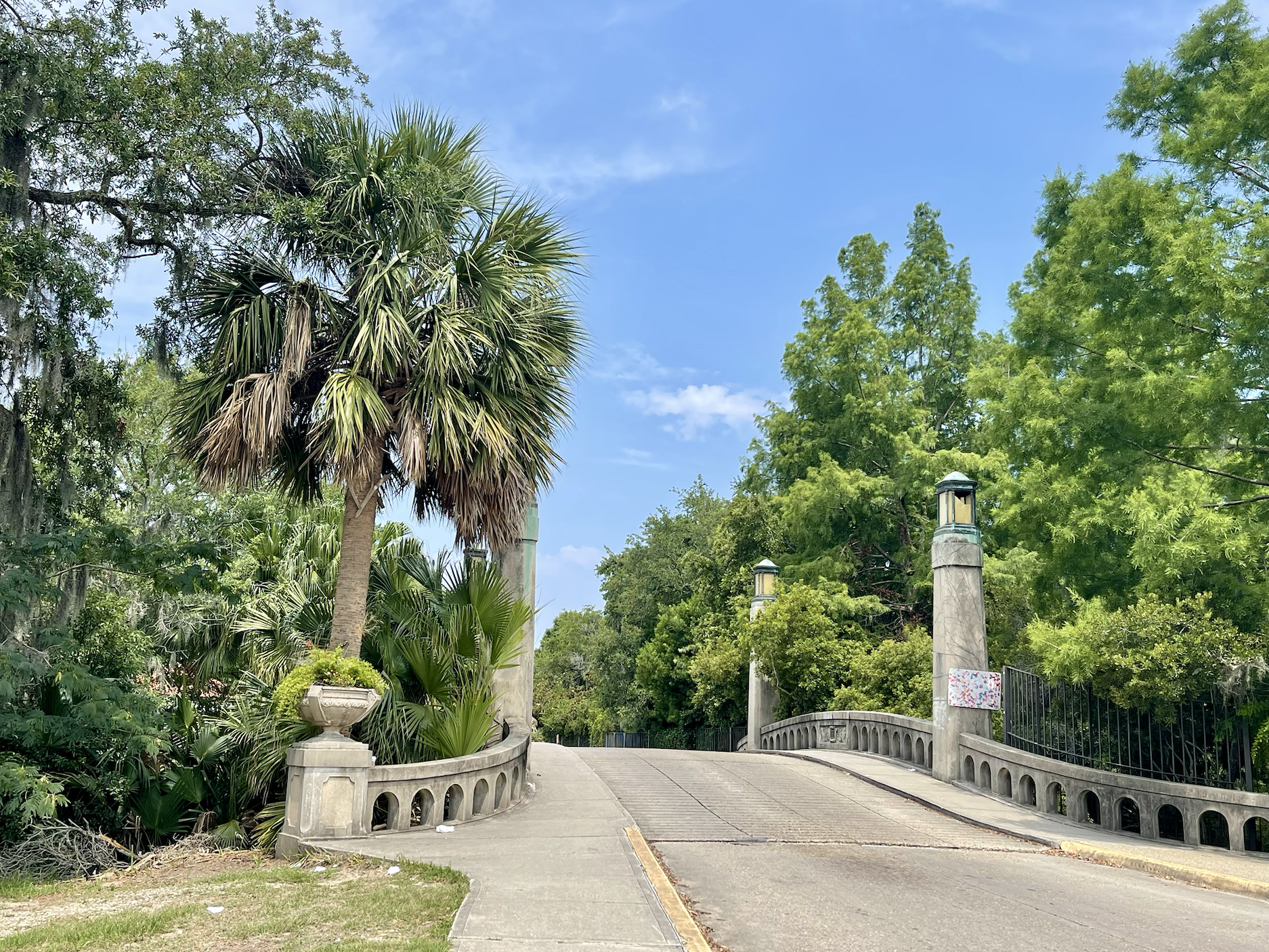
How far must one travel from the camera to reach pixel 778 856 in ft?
32.0

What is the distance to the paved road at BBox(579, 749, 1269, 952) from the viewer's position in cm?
668

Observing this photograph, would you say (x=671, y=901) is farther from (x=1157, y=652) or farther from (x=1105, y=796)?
(x=1105, y=796)

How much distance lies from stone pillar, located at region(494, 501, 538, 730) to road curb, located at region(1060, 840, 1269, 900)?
300 inches

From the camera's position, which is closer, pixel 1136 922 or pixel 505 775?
pixel 1136 922

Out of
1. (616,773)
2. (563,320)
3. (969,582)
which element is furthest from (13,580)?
(969,582)

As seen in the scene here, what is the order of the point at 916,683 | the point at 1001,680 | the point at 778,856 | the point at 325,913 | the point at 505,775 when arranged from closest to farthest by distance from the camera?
the point at 325,913 → the point at 778,856 → the point at 505,775 → the point at 1001,680 → the point at 916,683

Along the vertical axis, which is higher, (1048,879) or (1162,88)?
(1162,88)

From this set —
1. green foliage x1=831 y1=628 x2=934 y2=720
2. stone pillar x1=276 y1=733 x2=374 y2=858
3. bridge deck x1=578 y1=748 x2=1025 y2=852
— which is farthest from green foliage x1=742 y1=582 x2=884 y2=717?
stone pillar x1=276 y1=733 x2=374 y2=858

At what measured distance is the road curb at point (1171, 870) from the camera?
29.7 ft

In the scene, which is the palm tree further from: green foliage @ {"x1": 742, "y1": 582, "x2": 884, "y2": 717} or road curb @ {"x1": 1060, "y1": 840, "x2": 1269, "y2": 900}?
green foliage @ {"x1": 742, "y1": 582, "x2": 884, "y2": 717}

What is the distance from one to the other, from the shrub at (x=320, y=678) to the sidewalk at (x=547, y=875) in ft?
5.13

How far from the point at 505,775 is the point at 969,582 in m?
7.77

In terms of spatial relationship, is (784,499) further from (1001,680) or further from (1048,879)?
(1048,879)

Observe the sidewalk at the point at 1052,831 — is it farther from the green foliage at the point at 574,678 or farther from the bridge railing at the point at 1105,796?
the green foliage at the point at 574,678
